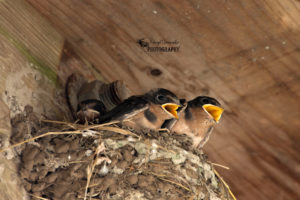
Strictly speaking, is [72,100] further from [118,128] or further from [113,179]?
[113,179]

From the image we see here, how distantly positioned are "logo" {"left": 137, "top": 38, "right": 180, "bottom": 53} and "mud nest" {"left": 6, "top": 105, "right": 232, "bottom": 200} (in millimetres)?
563

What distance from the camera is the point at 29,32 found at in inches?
97.1

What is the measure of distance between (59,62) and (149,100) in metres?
0.57

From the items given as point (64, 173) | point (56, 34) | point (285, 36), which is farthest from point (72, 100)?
point (285, 36)

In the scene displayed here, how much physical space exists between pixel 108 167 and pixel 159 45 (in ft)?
2.81

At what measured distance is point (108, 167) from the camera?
211 centimetres

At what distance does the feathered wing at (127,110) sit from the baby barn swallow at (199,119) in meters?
0.24

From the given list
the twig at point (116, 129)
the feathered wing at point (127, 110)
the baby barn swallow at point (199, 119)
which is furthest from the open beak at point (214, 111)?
the twig at point (116, 129)

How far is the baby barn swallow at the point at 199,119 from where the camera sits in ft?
8.68

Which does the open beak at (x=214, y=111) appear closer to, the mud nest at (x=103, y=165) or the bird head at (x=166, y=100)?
the bird head at (x=166, y=100)

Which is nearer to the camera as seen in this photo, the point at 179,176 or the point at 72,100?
the point at 179,176

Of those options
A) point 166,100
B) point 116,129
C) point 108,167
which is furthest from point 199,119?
point 108,167

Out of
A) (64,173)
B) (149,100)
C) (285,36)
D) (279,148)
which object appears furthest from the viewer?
(279,148)

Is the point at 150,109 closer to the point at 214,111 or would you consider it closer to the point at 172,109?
the point at 172,109
